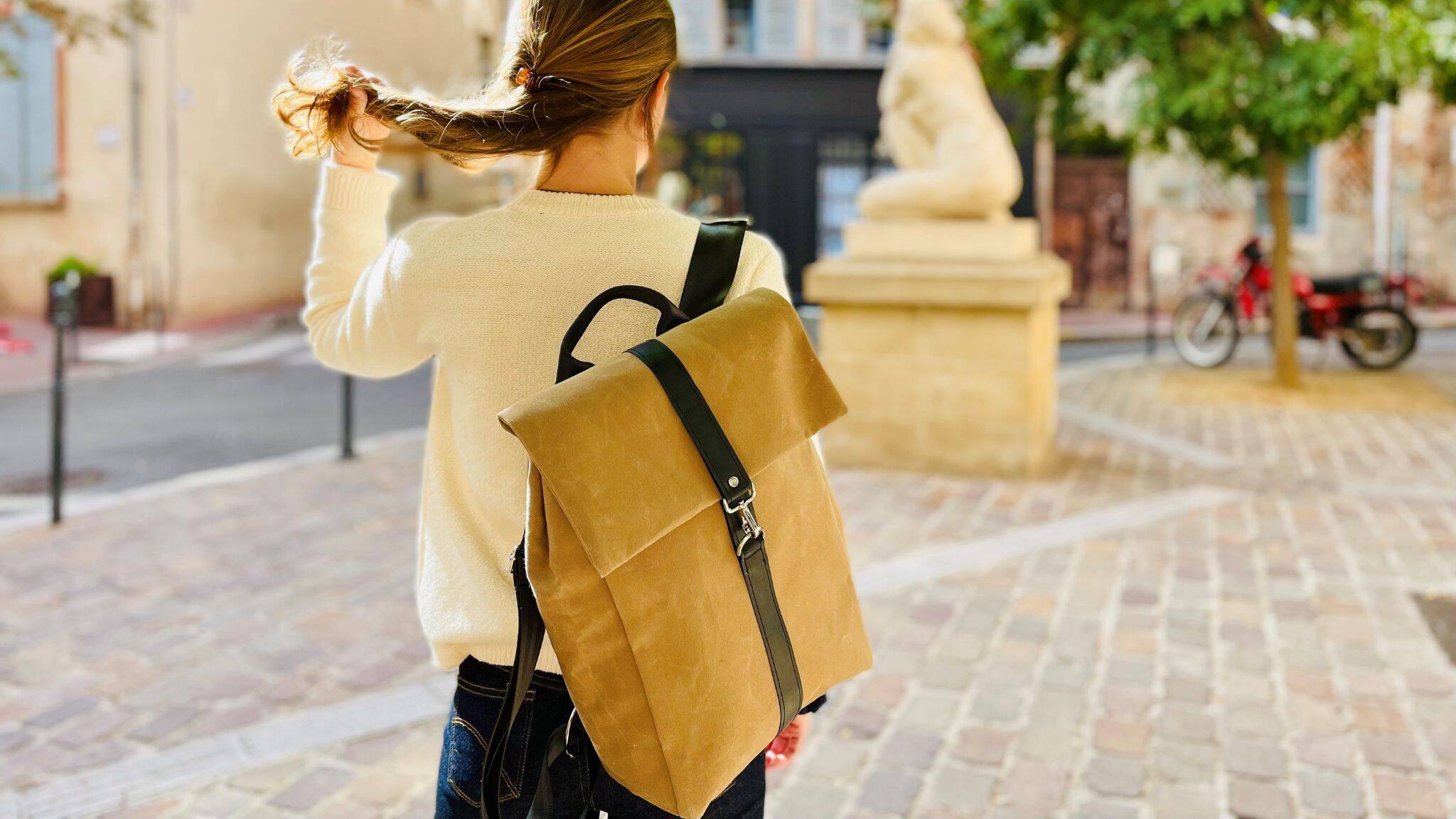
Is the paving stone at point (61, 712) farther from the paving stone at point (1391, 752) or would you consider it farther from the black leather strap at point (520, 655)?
the paving stone at point (1391, 752)

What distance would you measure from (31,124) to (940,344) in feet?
46.8

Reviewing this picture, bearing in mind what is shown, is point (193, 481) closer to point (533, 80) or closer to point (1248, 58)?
point (533, 80)

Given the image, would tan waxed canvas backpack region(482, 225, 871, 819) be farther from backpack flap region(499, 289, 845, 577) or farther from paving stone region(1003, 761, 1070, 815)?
paving stone region(1003, 761, 1070, 815)

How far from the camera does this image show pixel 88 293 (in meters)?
16.0

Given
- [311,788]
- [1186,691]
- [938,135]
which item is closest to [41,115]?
[938,135]

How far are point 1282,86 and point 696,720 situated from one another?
9.14 meters

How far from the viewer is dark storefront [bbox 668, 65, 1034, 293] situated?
2170 cm

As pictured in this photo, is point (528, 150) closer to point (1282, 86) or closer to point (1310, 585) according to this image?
point (1310, 585)

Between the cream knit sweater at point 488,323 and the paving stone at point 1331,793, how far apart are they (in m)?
2.33

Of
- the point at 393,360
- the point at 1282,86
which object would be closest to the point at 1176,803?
the point at 393,360

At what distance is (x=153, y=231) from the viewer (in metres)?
16.5

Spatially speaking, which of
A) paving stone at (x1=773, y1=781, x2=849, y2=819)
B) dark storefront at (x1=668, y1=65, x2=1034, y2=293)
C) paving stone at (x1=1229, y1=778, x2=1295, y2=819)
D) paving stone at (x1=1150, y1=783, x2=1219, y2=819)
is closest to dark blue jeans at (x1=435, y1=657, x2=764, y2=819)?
paving stone at (x1=773, y1=781, x2=849, y2=819)

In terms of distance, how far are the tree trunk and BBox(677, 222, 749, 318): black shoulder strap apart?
33.5 feet

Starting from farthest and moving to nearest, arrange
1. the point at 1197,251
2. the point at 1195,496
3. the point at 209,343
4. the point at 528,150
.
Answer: the point at 1197,251, the point at 209,343, the point at 1195,496, the point at 528,150
